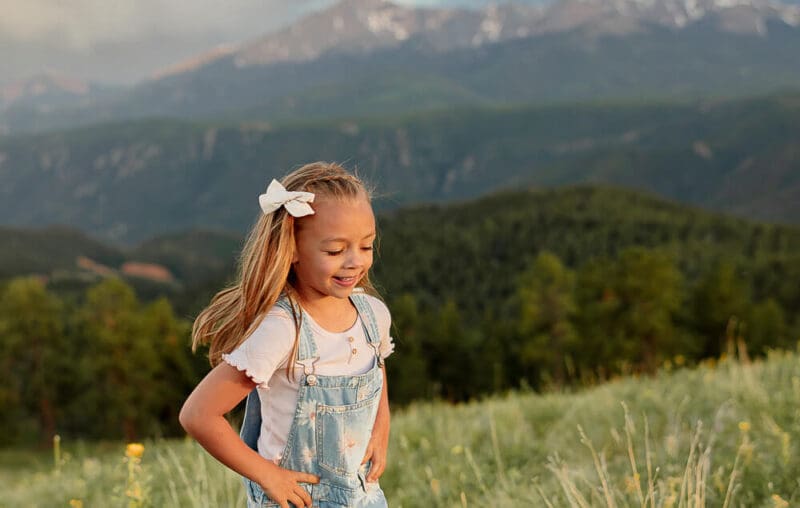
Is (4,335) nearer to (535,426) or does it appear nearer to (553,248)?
(535,426)

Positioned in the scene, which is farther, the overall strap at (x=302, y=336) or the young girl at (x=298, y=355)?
the overall strap at (x=302, y=336)

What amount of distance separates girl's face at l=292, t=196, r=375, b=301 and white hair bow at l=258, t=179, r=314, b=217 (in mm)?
73

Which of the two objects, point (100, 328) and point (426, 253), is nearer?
point (100, 328)

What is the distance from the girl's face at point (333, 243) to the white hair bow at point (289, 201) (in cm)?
7

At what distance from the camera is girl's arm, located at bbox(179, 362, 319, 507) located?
256cm

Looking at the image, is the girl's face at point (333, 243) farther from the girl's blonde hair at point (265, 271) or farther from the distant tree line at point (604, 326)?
the distant tree line at point (604, 326)

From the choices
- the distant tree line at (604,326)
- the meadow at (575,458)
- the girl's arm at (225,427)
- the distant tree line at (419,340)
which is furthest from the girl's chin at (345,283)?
the distant tree line at (419,340)

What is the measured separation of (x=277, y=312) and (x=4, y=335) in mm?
46338

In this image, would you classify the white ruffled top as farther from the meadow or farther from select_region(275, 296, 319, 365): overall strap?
the meadow

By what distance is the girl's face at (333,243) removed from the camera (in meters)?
2.73

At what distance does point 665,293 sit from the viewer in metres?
38.8

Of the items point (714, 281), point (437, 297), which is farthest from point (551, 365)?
point (437, 297)

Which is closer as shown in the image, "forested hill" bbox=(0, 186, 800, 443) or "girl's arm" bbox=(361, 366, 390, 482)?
"girl's arm" bbox=(361, 366, 390, 482)

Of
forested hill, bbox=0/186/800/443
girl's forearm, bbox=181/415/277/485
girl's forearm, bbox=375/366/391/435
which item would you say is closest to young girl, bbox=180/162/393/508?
girl's forearm, bbox=181/415/277/485
